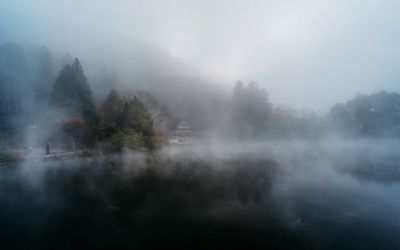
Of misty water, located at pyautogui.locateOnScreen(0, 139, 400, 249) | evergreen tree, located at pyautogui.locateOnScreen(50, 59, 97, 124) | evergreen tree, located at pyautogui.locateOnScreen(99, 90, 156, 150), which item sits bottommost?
misty water, located at pyautogui.locateOnScreen(0, 139, 400, 249)

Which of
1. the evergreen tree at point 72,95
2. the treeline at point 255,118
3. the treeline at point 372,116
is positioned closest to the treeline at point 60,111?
the evergreen tree at point 72,95

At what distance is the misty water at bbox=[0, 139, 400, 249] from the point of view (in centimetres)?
1202

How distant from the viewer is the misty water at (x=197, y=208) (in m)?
12.0

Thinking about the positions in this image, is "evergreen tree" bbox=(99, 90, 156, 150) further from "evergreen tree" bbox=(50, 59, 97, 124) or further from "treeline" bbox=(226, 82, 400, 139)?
"treeline" bbox=(226, 82, 400, 139)

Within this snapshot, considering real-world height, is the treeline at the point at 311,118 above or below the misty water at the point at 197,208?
above

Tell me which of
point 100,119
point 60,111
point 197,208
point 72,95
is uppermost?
point 72,95

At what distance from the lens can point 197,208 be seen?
15.8 meters

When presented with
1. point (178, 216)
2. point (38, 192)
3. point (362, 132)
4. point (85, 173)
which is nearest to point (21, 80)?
point (85, 173)

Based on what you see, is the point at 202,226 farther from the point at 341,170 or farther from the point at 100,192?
the point at 341,170

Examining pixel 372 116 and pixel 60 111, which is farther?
pixel 372 116

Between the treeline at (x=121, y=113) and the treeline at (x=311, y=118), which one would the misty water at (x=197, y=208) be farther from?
the treeline at (x=311, y=118)

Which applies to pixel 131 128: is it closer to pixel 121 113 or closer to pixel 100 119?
pixel 121 113

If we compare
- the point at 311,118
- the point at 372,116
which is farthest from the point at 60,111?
the point at 372,116

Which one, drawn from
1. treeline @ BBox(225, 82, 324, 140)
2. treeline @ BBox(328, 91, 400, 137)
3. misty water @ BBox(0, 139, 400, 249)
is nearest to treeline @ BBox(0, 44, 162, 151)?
misty water @ BBox(0, 139, 400, 249)
